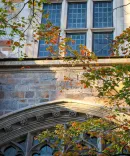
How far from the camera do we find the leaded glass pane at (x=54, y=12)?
11758 mm

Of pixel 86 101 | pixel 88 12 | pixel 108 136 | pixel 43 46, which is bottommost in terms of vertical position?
pixel 108 136

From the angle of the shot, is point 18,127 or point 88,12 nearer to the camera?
point 18,127

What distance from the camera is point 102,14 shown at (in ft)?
38.6

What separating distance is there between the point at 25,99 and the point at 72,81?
1.26m

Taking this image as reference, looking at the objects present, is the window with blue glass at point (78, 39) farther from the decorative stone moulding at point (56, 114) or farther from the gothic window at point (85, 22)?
the decorative stone moulding at point (56, 114)

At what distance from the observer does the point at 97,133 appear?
7277 millimetres

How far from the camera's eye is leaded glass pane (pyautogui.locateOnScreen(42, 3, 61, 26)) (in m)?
11.8

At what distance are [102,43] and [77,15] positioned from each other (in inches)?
51.2

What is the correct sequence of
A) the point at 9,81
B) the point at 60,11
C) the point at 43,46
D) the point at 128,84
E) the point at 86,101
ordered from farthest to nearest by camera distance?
1. the point at 60,11
2. the point at 43,46
3. the point at 9,81
4. the point at 86,101
5. the point at 128,84

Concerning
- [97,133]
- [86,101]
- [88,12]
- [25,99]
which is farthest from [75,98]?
[88,12]

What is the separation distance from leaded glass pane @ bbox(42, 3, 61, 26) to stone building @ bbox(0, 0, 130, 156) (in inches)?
21.2

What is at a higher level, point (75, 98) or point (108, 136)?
point (75, 98)

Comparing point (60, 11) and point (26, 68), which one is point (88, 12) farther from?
point (26, 68)

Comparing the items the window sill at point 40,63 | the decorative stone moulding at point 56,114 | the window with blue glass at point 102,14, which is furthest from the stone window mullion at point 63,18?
the decorative stone moulding at point 56,114
